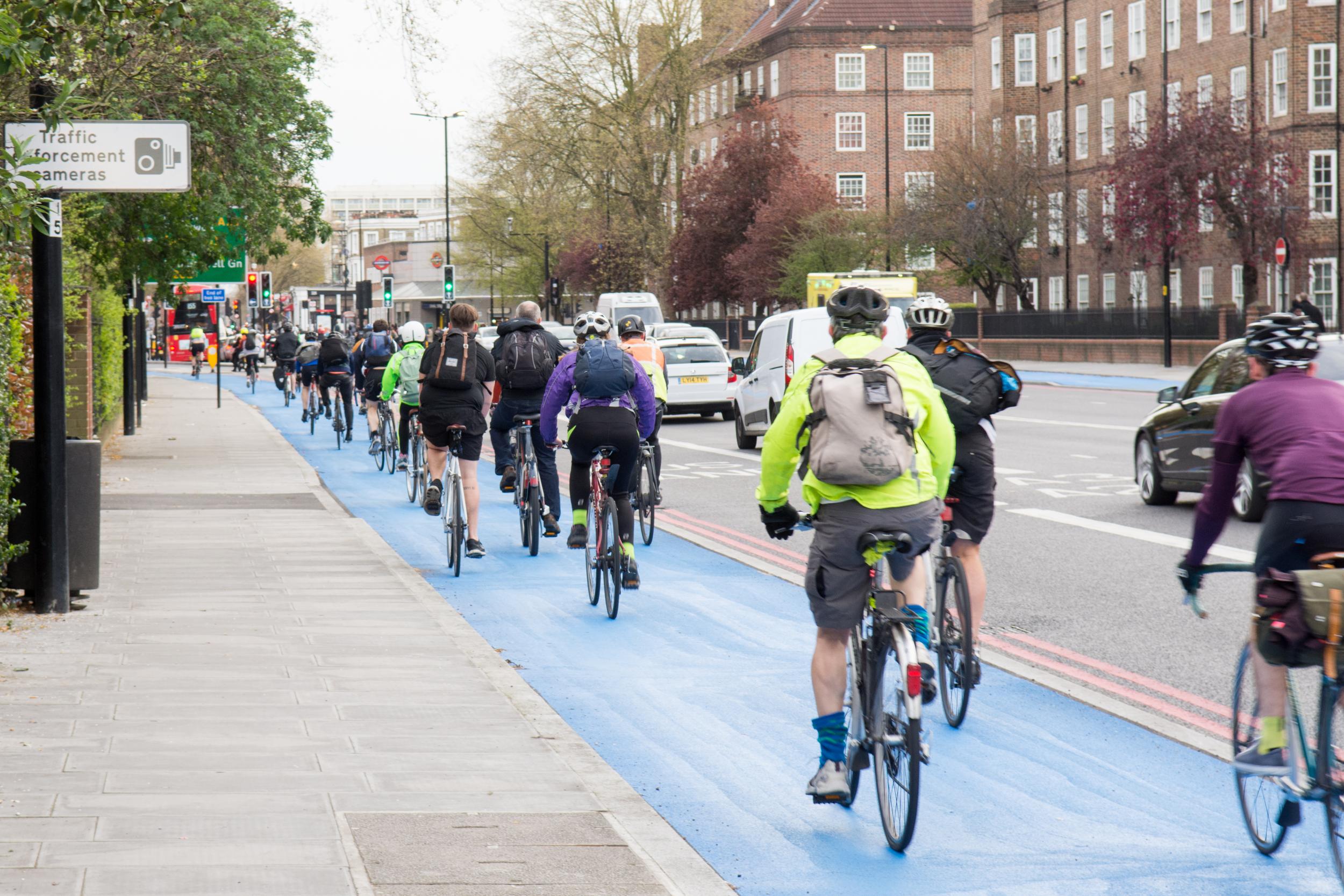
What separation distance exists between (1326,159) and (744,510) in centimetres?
3682

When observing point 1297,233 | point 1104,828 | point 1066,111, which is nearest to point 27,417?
point 1104,828

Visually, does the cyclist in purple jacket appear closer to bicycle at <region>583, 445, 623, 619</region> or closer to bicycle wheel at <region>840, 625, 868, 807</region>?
bicycle at <region>583, 445, 623, 619</region>

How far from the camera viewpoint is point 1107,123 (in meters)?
58.2

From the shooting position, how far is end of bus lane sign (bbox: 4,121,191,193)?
9.45m

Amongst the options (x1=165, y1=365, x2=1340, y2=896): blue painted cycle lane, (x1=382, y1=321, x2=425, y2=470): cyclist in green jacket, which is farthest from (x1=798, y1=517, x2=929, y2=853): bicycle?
(x1=382, y1=321, x2=425, y2=470): cyclist in green jacket

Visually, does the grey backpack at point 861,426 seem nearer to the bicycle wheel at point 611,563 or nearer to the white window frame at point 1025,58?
the bicycle wheel at point 611,563

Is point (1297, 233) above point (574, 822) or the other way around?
above

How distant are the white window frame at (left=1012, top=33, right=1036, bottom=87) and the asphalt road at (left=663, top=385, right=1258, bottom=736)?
42654 millimetres

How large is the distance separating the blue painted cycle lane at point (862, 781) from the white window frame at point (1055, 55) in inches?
2136

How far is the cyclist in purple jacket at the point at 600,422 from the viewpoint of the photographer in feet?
34.7

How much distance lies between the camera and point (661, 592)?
11266mm

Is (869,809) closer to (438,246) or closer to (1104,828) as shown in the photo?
(1104,828)

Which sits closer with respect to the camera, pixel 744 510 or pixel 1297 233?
pixel 744 510

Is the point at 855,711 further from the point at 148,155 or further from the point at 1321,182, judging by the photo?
the point at 1321,182
